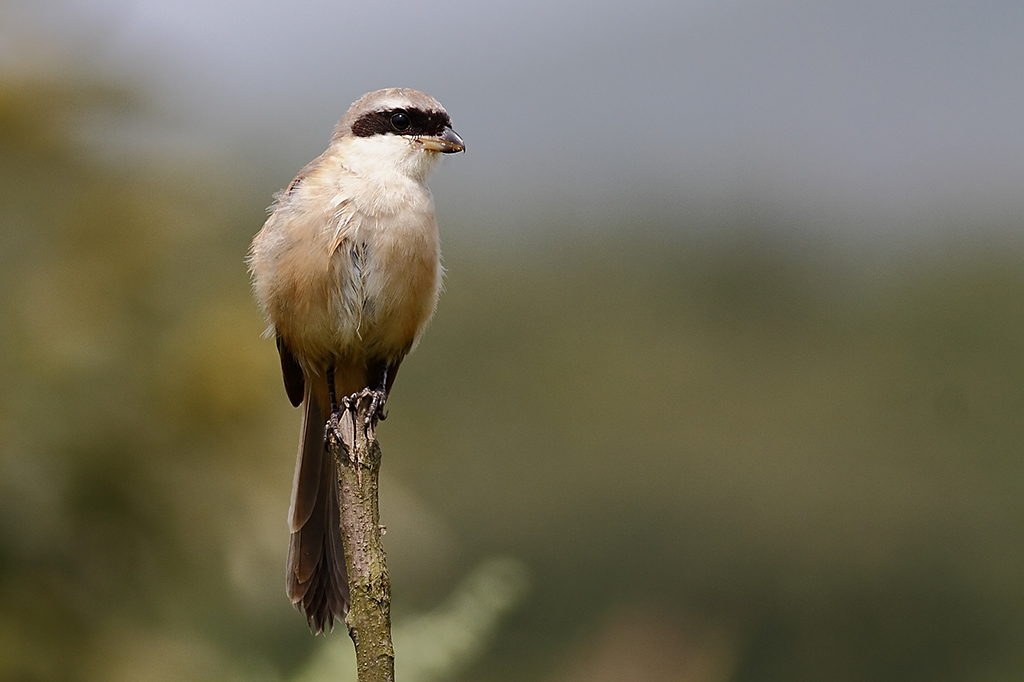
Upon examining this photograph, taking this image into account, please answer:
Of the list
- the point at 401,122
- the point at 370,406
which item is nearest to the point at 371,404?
the point at 370,406

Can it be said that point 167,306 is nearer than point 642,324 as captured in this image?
Yes

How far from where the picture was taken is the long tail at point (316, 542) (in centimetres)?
290

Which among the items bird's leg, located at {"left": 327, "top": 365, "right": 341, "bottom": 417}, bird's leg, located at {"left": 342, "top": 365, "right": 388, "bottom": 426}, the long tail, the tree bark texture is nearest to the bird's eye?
bird's leg, located at {"left": 327, "top": 365, "right": 341, "bottom": 417}

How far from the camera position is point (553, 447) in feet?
35.5

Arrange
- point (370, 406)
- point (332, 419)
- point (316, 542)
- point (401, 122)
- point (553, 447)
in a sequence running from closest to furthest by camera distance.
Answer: point (370, 406) < point (332, 419) < point (316, 542) < point (401, 122) < point (553, 447)

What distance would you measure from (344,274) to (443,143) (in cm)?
58

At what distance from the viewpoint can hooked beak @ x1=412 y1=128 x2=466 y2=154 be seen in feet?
10.7

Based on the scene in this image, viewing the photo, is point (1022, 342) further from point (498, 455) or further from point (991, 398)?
point (498, 455)

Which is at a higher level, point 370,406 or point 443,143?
point 443,143

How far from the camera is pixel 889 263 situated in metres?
14.0

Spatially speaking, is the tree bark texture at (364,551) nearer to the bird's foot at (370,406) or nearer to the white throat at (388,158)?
the bird's foot at (370,406)

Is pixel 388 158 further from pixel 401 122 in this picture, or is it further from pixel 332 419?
pixel 332 419

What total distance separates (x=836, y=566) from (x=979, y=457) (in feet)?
5.87

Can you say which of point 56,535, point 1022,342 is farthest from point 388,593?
point 1022,342
